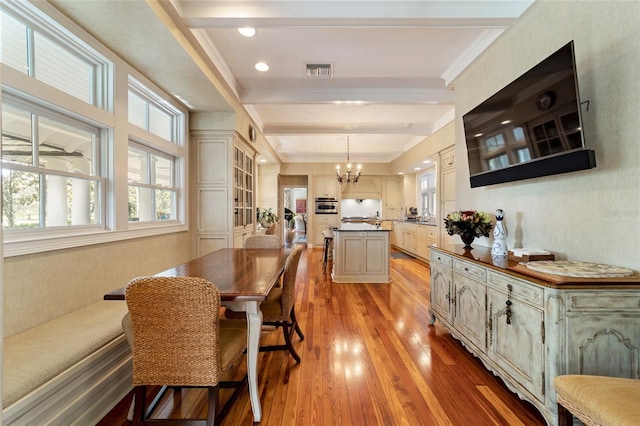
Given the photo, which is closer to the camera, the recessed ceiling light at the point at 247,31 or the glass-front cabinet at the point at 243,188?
the recessed ceiling light at the point at 247,31

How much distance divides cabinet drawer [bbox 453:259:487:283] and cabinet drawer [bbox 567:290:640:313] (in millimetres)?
607

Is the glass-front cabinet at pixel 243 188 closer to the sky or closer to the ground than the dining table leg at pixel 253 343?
closer to the sky

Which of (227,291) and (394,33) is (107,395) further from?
(394,33)

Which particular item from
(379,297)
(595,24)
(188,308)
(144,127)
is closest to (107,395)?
(188,308)

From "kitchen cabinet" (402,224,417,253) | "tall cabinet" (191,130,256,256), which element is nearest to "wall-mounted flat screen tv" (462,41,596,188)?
"tall cabinet" (191,130,256,256)

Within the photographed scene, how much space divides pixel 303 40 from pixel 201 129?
199cm

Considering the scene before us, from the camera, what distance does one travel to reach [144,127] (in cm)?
327

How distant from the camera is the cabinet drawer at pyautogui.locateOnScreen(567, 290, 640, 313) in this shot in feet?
5.21

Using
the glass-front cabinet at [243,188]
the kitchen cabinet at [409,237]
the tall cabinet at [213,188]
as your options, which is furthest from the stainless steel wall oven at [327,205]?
the tall cabinet at [213,188]

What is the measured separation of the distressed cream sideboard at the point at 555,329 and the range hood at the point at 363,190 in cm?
706

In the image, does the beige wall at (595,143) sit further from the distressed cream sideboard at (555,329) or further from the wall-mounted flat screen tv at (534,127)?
the distressed cream sideboard at (555,329)

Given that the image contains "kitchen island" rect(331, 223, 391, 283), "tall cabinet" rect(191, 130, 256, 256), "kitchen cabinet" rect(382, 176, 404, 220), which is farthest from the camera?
"kitchen cabinet" rect(382, 176, 404, 220)

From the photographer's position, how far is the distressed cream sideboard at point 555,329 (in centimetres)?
159

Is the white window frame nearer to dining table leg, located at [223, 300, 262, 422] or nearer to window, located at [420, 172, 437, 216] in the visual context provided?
dining table leg, located at [223, 300, 262, 422]
